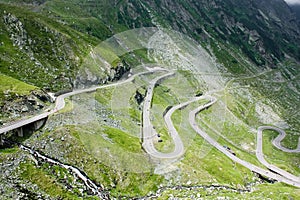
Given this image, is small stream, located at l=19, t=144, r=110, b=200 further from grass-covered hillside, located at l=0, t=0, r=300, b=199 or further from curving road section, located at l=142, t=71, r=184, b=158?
curving road section, located at l=142, t=71, r=184, b=158

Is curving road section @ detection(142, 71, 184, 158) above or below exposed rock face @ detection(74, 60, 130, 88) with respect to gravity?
below

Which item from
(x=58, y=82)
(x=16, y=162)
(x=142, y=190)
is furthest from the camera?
(x=58, y=82)

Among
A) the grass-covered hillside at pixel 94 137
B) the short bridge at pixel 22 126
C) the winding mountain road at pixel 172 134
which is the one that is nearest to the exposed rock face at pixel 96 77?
the grass-covered hillside at pixel 94 137

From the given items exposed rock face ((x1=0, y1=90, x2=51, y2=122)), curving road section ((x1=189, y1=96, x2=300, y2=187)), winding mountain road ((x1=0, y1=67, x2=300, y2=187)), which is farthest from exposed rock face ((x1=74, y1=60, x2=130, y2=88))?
curving road section ((x1=189, y1=96, x2=300, y2=187))

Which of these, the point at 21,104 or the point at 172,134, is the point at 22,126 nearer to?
the point at 21,104

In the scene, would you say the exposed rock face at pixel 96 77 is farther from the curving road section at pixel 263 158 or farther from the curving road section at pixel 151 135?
the curving road section at pixel 263 158

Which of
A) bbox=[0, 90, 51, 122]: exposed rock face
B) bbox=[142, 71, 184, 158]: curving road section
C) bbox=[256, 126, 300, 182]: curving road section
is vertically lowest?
bbox=[256, 126, 300, 182]: curving road section

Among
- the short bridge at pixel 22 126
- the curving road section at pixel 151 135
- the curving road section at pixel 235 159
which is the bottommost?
the curving road section at pixel 235 159

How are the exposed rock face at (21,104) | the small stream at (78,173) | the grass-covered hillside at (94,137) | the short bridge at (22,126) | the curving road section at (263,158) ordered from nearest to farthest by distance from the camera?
1. the grass-covered hillside at (94,137)
2. the small stream at (78,173)
3. the short bridge at (22,126)
4. the exposed rock face at (21,104)
5. the curving road section at (263,158)

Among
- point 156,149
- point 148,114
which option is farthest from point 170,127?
point 156,149

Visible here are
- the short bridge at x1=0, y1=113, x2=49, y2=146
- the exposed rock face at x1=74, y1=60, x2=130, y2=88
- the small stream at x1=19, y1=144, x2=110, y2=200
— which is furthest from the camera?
the exposed rock face at x1=74, y1=60, x2=130, y2=88

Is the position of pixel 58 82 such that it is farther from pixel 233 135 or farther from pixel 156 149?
pixel 233 135
